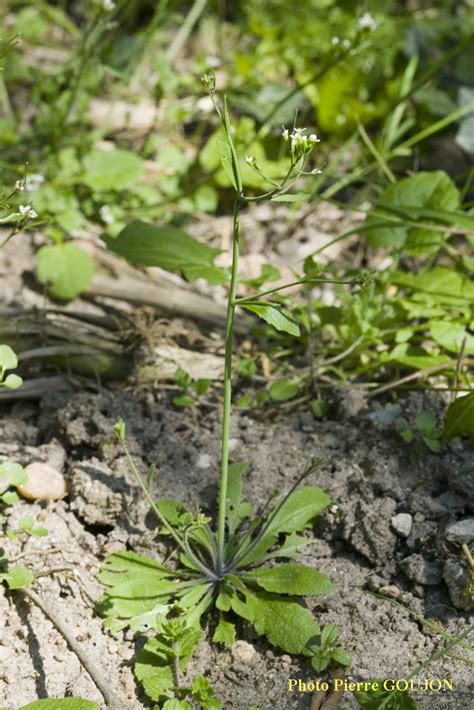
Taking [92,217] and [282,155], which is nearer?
[92,217]

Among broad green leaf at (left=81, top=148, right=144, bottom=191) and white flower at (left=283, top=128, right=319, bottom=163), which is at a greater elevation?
white flower at (left=283, top=128, right=319, bottom=163)

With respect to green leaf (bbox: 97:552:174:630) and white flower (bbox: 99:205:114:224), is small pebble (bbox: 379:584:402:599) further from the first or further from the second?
white flower (bbox: 99:205:114:224)

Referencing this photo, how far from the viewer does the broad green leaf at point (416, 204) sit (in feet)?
8.34

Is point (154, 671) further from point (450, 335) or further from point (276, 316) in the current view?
point (450, 335)

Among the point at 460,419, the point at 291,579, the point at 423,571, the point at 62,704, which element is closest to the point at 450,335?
the point at 460,419

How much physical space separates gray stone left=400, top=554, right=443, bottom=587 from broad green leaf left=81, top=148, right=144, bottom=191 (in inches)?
75.2

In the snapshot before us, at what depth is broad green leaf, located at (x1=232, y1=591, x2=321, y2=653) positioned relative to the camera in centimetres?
172

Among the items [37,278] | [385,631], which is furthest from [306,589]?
[37,278]

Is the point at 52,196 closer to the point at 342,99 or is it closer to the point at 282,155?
the point at 282,155

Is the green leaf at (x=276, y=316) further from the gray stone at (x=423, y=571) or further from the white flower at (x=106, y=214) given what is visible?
the white flower at (x=106, y=214)

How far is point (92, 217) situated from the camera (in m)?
3.16

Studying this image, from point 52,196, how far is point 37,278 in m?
0.41

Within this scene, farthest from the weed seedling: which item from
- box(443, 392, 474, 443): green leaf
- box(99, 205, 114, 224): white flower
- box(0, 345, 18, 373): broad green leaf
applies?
box(99, 205, 114, 224): white flower

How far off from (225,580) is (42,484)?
539 mm
